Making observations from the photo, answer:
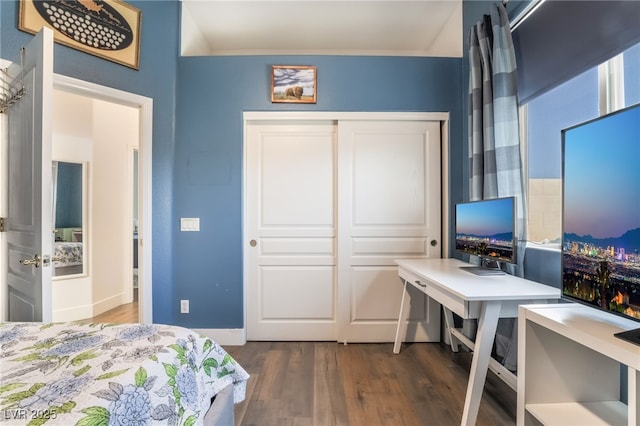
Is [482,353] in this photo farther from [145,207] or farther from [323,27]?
[323,27]

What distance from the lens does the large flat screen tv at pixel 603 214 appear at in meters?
0.87

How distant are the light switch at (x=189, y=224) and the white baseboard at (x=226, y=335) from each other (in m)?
0.88

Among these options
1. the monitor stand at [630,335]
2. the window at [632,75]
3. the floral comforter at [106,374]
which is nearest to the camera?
the floral comforter at [106,374]

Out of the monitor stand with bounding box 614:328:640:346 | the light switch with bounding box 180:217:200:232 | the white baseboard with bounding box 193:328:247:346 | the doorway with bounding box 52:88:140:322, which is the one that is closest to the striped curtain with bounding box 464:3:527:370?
the monitor stand with bounding box 614:328:640:346

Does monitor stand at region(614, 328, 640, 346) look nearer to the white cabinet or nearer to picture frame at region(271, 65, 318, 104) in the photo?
the white cabinet

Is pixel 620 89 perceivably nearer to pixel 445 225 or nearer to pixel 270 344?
pixel 445 225

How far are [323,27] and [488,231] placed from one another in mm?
2372

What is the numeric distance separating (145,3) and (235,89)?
92cm

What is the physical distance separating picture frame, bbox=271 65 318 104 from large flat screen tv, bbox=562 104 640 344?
1.92m

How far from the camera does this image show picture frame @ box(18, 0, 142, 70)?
1.80 metres

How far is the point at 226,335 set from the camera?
251cm

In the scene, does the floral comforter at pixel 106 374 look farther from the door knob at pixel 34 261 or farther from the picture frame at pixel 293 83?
the picture frame at pixel 293 83

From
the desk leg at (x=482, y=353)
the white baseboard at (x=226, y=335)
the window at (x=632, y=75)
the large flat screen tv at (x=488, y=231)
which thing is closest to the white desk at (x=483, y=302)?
the desk leg at (x=482, y=353)

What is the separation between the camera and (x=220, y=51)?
315 cm
